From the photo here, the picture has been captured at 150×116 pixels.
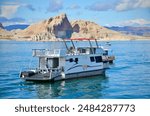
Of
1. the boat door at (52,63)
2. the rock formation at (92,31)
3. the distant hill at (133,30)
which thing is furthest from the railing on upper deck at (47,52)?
the distant hill at (133,30)

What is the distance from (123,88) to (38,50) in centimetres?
165

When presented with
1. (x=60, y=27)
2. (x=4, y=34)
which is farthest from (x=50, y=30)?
(x=4, y=34)

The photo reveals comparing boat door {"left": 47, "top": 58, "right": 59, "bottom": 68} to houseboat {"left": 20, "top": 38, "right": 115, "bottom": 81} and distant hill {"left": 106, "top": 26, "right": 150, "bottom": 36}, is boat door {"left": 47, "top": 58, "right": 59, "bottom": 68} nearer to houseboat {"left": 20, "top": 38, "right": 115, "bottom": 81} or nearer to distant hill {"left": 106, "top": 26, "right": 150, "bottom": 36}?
houseboat {"left": 20, "top": 38, "right": 115, "bottom": 81}

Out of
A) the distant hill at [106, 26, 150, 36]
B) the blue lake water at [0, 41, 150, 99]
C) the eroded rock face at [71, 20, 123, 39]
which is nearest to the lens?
the blue lake water at [0, 41, 150, 99]

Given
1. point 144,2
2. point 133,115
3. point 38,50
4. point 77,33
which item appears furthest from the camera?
point 38,50

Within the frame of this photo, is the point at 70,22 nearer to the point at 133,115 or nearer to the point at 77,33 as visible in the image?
the point at 77,33

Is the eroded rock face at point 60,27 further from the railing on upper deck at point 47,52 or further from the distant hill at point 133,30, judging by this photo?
the distant hill at point 133,30

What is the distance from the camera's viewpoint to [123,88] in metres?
4.96

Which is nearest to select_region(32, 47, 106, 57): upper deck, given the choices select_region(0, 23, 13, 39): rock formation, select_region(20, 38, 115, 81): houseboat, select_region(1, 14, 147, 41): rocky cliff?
select_region(20, 38, 115, 81): houseboat

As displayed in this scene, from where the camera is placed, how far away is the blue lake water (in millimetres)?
4738

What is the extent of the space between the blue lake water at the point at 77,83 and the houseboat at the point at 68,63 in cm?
10

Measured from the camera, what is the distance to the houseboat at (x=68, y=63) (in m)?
6.12

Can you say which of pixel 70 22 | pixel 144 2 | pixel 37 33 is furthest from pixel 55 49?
pixel 144 2

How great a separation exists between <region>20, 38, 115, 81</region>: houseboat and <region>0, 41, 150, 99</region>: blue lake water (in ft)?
0.33
